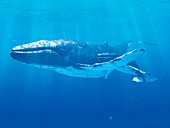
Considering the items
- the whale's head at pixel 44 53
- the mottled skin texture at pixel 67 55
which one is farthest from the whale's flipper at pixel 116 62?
the whale's head at pixel 44 53

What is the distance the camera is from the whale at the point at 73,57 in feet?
25.5

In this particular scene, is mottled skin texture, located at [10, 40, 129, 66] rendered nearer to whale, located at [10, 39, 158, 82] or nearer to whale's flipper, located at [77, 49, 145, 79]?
whale, located at [10, 39, 158, 82]

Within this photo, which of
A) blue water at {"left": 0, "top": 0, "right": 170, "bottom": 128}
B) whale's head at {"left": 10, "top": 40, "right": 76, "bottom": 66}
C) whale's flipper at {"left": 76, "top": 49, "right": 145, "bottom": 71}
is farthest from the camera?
blue water at {"left": 0, "top": 0, "right": 170, "bottom": 128}

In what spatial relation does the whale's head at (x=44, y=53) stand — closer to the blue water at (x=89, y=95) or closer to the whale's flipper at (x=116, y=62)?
the whale's flipper at (x=116, y=62)

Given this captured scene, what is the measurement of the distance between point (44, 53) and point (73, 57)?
43.9 inches

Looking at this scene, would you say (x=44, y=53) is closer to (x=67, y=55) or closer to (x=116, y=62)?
(x=67, y=55)

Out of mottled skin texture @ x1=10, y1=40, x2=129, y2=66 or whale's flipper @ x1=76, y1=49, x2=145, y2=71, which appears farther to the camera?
mottled skin texture @ x1=10, y1=40, x2=129, y2=66

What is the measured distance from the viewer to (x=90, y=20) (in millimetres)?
47531

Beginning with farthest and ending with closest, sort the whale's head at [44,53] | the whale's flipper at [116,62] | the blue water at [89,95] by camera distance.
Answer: the blue water at [89,95]
the whale's head at [44,53]
the whale's flipper at [116,62]

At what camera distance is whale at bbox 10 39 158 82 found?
306 inches

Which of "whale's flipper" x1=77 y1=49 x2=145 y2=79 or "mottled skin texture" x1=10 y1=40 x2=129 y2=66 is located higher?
"mottled skin texture" x1=10 y1=40 x2=129 y2=66

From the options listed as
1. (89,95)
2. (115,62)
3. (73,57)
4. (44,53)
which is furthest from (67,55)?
(89,95)

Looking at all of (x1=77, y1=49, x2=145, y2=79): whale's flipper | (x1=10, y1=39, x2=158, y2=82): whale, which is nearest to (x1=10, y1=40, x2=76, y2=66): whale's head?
(x1=10, y1=39, x2=158, y2=82): whale

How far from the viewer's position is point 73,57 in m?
8.84
